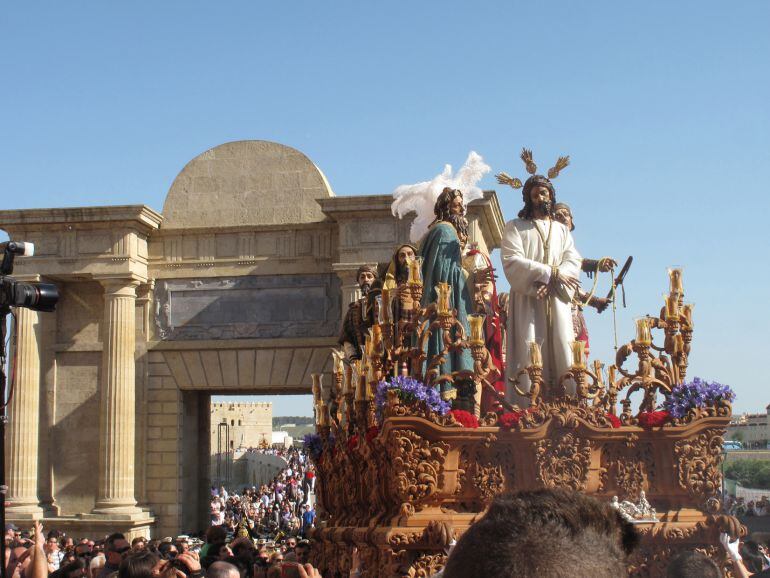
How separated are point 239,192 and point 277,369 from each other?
463 centimetres

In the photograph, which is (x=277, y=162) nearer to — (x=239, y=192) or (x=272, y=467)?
(x=239, y=192)

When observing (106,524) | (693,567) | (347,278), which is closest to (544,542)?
(693,567)

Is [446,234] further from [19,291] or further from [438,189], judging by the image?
[19,291]

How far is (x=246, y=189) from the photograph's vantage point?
26.8 meters

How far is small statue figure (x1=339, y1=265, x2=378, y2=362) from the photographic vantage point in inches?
482

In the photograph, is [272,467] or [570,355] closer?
[570,355]

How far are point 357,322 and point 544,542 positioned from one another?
1079 centimetres

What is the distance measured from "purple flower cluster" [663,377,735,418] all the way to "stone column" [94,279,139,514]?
1888 centimetres

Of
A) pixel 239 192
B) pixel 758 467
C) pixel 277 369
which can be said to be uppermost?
pixel 239 192

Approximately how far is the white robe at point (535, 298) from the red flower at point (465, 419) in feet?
3.73

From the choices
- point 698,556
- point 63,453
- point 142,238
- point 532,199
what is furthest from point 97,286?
point 698,556

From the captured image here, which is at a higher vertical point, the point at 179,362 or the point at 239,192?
the point at 239,192

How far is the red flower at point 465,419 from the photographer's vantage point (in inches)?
322

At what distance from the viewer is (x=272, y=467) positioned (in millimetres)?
55312
